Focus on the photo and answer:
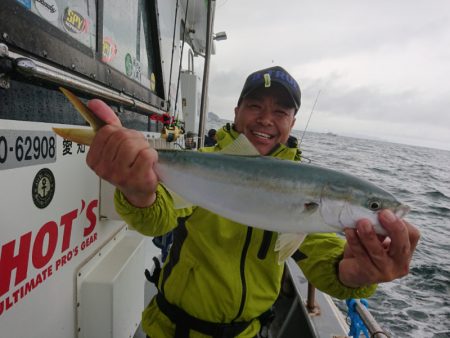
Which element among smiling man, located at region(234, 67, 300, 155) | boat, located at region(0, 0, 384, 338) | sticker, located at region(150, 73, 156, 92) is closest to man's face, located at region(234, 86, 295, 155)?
smiling man, located at region(234, 67, 300, 155)

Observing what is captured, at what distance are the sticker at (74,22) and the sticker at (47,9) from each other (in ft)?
0.35

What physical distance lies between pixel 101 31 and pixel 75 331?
7.76 ft

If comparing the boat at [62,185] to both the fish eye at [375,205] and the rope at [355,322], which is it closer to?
the rope at [355,322]

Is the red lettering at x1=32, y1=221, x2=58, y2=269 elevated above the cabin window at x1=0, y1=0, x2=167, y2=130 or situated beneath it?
situated beneath

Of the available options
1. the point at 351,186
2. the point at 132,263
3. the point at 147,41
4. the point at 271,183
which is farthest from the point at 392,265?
the point at 147,41

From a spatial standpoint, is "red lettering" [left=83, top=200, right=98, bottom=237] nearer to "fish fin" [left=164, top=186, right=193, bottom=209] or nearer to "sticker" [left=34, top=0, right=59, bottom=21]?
"fish fin" [left=164, top=186, right=193, bottom=209]

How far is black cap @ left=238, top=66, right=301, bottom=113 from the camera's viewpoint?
254 cm

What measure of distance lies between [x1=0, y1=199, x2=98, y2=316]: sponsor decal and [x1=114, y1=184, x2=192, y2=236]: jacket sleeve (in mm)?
422

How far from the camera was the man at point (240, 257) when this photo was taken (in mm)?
1820

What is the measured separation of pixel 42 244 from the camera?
1.80 metres

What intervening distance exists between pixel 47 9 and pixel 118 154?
3.58 ft

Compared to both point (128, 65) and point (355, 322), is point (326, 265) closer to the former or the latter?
point (355, 322)

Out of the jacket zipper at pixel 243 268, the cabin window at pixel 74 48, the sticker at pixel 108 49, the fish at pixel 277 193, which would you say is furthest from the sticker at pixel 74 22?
the jacket zipper at pixel 243 268

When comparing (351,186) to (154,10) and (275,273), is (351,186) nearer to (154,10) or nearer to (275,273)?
(275,273)
